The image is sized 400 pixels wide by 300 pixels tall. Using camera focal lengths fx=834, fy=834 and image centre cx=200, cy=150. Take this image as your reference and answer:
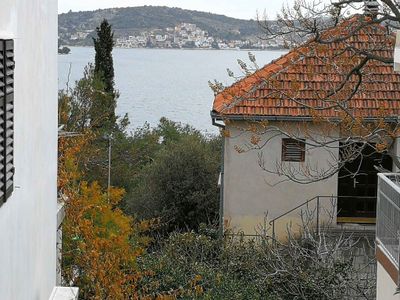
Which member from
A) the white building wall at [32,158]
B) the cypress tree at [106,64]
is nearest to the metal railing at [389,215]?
the white building wall at [32,158]

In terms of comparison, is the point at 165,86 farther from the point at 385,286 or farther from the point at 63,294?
the point at 63,294

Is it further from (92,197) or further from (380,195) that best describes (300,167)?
(380,195)

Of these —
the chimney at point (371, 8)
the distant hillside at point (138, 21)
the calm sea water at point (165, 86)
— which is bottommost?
the calm sea water at point (165, 86)

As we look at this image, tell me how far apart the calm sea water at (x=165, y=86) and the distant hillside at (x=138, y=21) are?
1598 millimetres

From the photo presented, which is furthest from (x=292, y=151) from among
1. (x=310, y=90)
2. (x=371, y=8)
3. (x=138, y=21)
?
(x=138, y=21)

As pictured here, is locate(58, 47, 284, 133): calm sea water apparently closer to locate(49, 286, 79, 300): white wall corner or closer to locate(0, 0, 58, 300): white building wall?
locate(49, 286, 79, 300): white wall corner

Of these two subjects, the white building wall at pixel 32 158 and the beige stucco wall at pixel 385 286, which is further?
the beige stucco wall at pixel 385 286

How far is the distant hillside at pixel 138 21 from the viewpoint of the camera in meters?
60.3

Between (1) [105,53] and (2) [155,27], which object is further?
(2) [155,27]

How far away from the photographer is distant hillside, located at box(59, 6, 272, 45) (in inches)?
2373

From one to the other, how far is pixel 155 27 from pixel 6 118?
66.1m

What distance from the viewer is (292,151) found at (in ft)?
72.1

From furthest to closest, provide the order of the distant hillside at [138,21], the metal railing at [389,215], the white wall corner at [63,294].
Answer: the distant hillside at [138,21]
the metal railing at [389,215]
the white wall corner at [63,294]

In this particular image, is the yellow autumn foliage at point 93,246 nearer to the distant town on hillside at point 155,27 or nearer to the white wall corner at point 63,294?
the white wall corner at point 63,294
